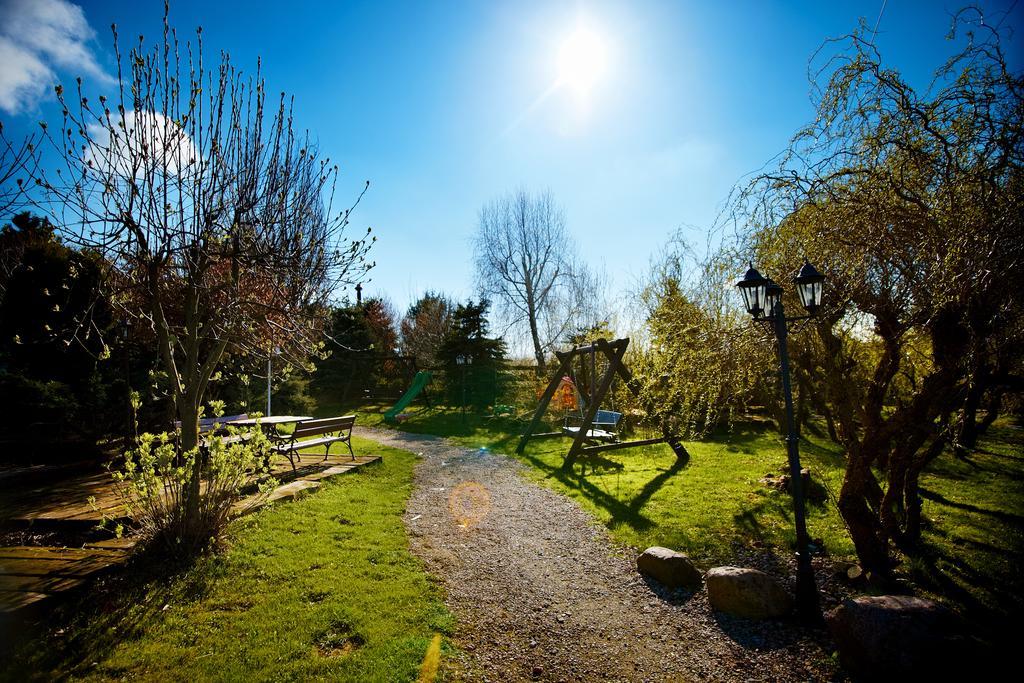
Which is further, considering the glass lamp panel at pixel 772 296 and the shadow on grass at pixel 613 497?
the shadow on grass at pixel 613 497

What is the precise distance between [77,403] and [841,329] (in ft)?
38.7

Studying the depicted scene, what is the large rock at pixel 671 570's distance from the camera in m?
4.23

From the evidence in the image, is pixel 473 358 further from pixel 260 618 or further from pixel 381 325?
pixel 260 618

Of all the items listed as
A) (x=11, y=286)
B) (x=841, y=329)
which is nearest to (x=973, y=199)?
(x=841, y=329)

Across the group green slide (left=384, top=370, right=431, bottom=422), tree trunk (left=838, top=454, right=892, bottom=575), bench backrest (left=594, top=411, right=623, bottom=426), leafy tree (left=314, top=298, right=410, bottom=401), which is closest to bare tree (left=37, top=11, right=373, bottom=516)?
tree trunk (left=838, top=454, right=892, bottom=575)

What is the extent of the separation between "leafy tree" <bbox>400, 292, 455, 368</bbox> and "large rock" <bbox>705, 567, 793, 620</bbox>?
74.1ft

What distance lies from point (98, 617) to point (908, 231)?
23.1 ft

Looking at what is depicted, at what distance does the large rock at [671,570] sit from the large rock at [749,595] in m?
0.36

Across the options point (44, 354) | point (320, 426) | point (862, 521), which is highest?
point (44, 354)

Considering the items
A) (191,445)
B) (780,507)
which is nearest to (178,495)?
(191,445)

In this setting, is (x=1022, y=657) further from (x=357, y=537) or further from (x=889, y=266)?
(x=357, y=537)

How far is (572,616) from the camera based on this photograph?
3746 mm

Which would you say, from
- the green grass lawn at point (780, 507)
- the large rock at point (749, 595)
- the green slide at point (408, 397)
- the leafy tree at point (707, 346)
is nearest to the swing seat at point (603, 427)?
the green grass lawn at point (780, 507)

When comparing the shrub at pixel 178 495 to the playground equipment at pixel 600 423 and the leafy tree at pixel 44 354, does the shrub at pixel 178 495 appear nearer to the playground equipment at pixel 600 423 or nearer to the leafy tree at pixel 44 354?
the leafy tree at pixel 44 354
